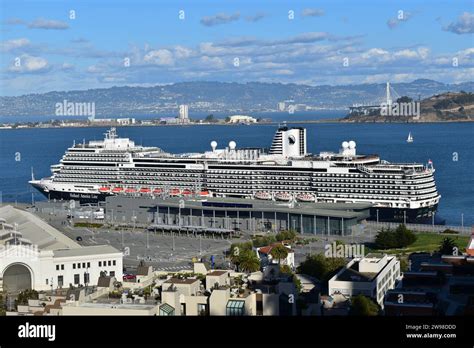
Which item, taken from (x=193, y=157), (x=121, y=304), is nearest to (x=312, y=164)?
(x=193, y=157)

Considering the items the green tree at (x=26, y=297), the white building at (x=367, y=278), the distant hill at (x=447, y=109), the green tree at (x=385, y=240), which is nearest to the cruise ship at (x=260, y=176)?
the green tree at (x=385, y=240)

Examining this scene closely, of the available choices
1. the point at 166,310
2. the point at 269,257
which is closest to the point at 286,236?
the point at 269,257

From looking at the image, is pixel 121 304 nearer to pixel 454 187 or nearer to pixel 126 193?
pixel 126 193

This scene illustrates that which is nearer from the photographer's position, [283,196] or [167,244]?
[167,244]

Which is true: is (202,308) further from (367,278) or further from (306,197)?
(306,197)

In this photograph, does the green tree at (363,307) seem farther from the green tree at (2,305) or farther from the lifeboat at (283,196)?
the lifeboat at (283,196)

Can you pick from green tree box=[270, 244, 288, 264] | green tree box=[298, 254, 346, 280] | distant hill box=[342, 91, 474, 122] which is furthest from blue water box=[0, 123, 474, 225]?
distant hill box=[342, 91, 474, 122]
